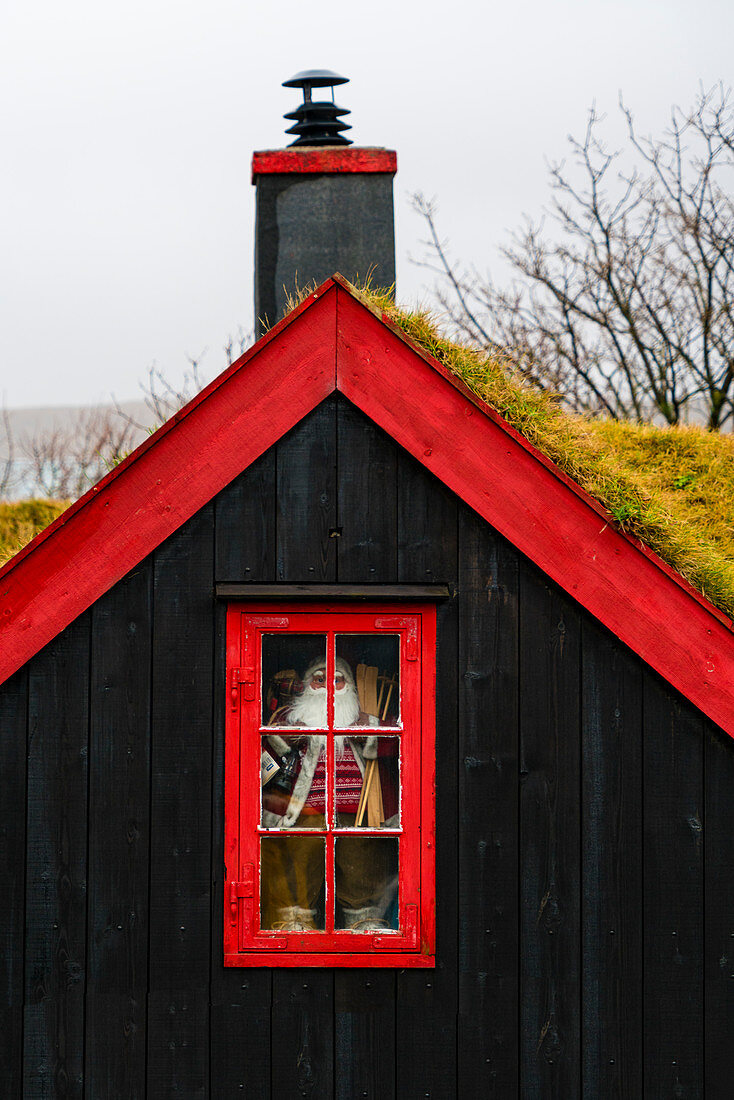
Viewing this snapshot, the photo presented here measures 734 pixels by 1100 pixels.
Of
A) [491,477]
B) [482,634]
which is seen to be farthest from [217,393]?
[482,634]

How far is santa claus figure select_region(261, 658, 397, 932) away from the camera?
394 cm

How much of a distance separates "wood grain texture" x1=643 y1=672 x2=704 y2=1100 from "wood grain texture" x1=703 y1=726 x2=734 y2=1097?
3 cm

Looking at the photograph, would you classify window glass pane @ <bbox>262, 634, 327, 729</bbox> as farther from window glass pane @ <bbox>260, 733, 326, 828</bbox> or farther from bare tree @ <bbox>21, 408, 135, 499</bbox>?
bare tree @ <bbox>21, 408, 135, 499</bbox>

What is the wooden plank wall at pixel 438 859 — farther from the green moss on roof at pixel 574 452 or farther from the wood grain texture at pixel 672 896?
the green moss on roof at pixel 574 452

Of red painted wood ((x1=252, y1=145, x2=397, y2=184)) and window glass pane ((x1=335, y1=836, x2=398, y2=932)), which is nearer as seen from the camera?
window glass pane ((x1=335, y1=836, x2=398, y2=932))

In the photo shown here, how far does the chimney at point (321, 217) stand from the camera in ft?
17.5

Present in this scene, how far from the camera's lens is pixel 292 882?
155 inches

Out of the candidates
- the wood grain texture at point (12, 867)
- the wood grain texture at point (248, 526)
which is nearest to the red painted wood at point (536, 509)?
the wood grain texture at point (248, 526)

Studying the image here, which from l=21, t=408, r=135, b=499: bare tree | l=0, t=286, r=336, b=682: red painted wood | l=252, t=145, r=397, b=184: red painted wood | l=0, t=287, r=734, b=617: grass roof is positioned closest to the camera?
l=0, t=286, r=336, b=682: red painted wood

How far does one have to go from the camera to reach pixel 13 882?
390 centimetres

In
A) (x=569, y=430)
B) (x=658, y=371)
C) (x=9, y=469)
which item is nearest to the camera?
(x=569, y=430)

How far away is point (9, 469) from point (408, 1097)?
89.0ft

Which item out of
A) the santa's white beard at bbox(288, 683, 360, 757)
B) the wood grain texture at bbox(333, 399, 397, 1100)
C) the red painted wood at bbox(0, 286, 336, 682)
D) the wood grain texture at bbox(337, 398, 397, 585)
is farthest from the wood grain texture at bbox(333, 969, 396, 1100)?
the red painted wood at bbox(0, 286, 336, 682)

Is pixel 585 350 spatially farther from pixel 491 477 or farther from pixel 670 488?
pixel 491 477
